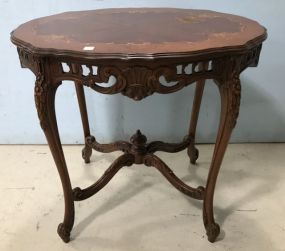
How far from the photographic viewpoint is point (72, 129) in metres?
1.65

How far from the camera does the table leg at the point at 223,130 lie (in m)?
0.85

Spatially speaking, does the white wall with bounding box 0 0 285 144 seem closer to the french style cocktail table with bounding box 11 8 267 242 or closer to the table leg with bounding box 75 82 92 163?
the table leg with bounding box 75 82 92 163

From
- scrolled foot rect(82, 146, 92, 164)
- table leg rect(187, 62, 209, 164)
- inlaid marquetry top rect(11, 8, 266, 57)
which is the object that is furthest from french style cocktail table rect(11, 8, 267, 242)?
scrolled foot rect(82, 146, 92, 164)

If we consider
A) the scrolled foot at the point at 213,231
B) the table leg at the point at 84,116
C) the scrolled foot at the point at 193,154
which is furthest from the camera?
the scrolled foot at the point at 193,154

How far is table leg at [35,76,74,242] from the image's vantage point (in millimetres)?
855

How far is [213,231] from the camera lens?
1.08 meters

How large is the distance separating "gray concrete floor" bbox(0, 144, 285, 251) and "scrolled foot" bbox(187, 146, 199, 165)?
0.11 feet

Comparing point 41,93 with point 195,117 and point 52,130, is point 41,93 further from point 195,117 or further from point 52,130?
point 195,117

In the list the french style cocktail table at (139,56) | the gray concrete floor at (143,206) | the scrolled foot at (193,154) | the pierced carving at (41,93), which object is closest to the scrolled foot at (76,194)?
the french style cocktail table at (139,56)

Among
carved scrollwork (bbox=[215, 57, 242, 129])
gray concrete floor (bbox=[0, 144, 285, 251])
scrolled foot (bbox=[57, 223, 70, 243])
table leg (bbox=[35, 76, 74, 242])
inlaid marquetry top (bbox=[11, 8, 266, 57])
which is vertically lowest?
gray concrete floor (bbox=[0, 144, 285, 251])

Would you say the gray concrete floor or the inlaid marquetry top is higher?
the inlaid marquetry top

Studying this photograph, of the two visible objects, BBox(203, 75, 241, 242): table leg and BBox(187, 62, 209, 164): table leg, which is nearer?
BBox(203, 75, 241, 242): table leg

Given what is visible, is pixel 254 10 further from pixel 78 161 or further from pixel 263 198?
pixel 78 161

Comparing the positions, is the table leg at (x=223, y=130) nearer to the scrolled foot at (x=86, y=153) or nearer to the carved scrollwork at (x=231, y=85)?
the carved scrollwork at (x=231, y=85)
